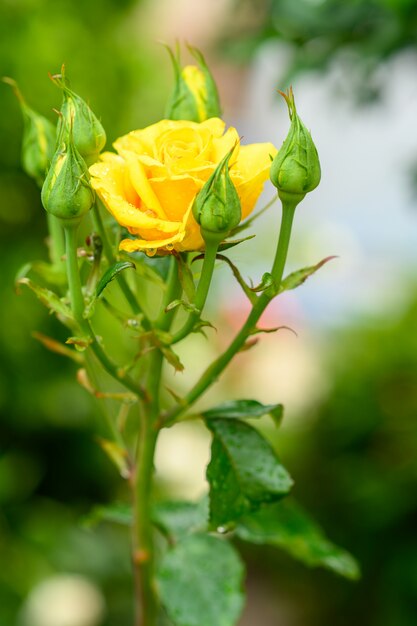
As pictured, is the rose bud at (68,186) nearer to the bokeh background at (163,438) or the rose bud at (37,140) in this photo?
the rose bud at (37,140)

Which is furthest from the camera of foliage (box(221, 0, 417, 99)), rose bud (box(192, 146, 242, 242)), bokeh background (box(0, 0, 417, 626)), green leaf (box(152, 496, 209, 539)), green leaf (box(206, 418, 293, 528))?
bokeh background (box(0, 0, 417, 626))

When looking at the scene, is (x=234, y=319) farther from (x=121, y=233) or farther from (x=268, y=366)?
(x=121, y=233)

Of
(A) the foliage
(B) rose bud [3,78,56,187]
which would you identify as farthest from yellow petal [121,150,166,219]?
(A) the foliage

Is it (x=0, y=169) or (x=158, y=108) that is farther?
(x=158, y=108)

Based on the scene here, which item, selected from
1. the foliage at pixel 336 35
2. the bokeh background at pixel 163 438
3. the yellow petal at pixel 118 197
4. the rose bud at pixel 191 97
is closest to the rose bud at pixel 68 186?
the yellow petal at pixel 118 197

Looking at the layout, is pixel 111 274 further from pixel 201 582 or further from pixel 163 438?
pixel 163 438

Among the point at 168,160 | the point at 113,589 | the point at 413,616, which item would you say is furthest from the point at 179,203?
the point at 113,589

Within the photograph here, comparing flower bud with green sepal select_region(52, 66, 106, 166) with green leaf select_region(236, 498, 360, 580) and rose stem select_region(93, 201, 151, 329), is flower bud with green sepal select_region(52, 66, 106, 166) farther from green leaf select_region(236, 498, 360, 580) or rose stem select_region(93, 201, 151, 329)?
green leaf select_region(236, 498, 360, 580)
